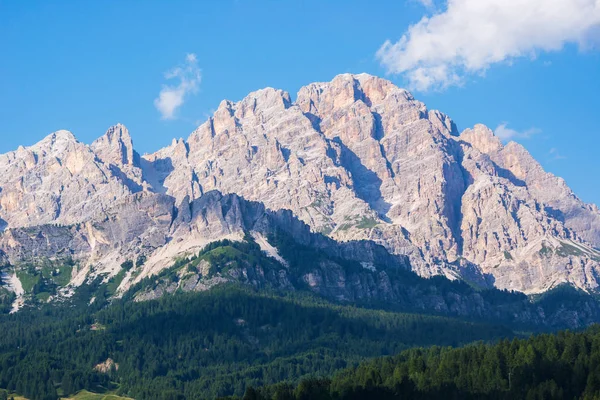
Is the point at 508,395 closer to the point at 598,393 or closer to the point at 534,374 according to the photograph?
the point at 534,374

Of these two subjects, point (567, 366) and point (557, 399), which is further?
point (567, 366)

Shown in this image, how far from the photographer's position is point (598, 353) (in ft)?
653

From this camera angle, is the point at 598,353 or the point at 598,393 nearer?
the point at 598,393

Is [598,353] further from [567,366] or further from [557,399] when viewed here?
[557,399]

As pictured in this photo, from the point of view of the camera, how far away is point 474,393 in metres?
199

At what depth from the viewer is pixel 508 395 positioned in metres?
193

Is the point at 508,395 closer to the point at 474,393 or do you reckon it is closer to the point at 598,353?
the point at 474,393

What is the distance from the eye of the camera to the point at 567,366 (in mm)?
198375

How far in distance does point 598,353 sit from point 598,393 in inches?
994

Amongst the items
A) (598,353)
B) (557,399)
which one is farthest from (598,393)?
(598,353)

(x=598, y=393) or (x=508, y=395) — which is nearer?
(x=598, y=393)

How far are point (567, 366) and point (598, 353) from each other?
269 inches

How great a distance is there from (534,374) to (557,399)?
38.3 feet

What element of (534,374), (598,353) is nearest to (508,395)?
(534,374)
